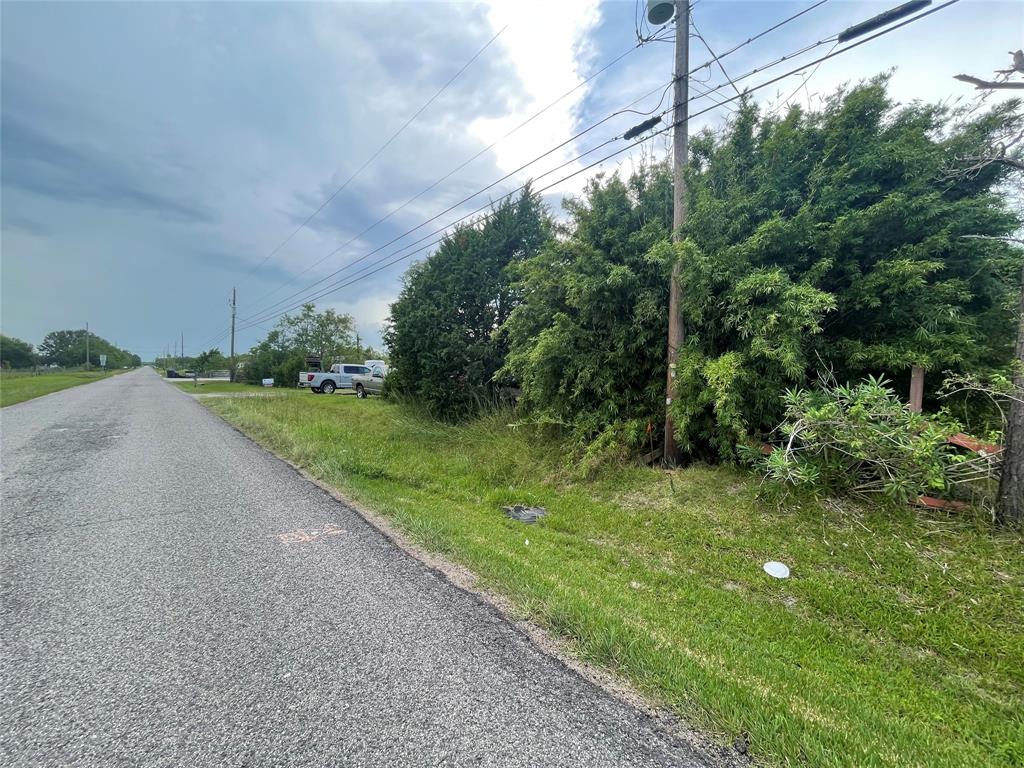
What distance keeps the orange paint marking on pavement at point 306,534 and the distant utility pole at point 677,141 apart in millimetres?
4044

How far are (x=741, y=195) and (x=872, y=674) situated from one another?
4.77 metres

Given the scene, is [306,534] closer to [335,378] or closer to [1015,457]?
[1015,457]

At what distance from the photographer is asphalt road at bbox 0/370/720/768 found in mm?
1660

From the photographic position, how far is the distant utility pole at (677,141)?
5.43 m

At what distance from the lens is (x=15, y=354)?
7300 cm

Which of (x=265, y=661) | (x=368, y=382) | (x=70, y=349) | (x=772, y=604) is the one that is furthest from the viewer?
(x=70, y=349)

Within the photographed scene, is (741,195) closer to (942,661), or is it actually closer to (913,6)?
(913,6)

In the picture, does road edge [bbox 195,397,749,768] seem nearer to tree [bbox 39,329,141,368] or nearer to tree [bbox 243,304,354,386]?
tree [bbox 243,304,354,386]

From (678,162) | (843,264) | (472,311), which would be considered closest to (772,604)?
(843,264)

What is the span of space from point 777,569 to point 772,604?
43cm

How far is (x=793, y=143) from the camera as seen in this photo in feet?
16.2

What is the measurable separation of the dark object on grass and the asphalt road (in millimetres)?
1576

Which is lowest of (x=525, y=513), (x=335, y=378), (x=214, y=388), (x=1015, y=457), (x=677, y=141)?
(x=525, y=513)

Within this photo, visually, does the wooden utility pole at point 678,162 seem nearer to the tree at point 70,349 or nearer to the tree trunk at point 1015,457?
the tree trunk at point 1015,457
